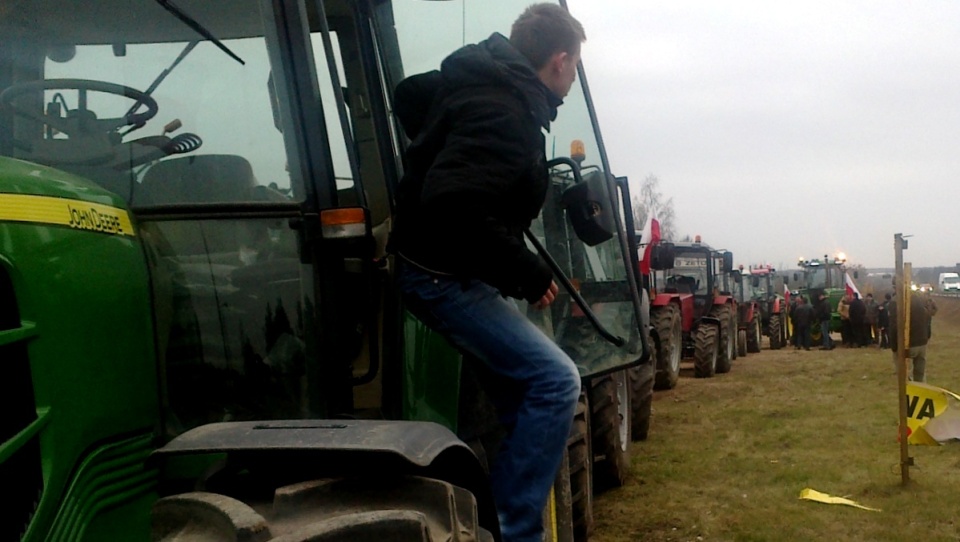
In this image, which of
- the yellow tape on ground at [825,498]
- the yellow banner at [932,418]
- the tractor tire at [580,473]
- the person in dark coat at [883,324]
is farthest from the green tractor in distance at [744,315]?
the tractor tire at [580,473]

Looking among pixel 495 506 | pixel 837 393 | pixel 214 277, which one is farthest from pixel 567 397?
pixel 837 393

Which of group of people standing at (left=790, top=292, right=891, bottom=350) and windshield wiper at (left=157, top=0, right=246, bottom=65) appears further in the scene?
group of people standing at (left=790, top=292, right=891, bottom=350)

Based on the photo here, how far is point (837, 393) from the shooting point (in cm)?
1133

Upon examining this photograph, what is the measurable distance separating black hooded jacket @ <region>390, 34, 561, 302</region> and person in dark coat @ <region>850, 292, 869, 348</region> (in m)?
21.3

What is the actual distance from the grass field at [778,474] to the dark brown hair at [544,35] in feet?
11.3

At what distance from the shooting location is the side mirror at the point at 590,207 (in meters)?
2.66

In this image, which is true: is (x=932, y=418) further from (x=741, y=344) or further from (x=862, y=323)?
(x=862, y=323)

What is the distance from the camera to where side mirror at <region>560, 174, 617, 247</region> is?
2.66 metres

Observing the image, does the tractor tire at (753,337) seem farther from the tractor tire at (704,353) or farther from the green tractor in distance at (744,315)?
the tractor tire at (704,353)

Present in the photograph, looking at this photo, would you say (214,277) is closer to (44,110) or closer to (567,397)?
(44,110)

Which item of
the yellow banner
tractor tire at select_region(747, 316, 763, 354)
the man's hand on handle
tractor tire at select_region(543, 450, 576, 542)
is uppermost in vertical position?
the man's hand on handle

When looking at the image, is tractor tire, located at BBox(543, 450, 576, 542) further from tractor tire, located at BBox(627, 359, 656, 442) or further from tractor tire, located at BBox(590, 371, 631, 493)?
tractor tire, located at BBox(627, 359, 656, 442)

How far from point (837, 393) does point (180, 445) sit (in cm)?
1098

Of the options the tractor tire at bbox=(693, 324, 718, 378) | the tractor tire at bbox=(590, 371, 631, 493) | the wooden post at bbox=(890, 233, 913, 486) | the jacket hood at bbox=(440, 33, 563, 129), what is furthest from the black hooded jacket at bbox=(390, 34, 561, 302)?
the tractor tire at bbox=(693, 324, 718, 378)
